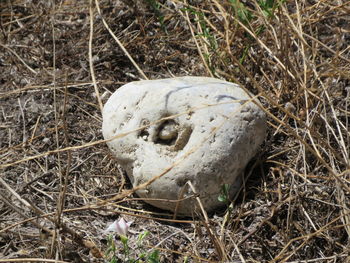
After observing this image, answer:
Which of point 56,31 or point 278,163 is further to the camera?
point 56,31

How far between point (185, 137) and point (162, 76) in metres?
0.75

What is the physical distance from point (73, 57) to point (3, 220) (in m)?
1.13

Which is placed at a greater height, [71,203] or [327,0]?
[327,0]

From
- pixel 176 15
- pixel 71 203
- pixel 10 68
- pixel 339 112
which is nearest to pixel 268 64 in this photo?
pixel 339 112

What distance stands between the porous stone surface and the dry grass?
0.11m

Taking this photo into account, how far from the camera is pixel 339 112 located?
288cm

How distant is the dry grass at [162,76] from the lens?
2418 mm

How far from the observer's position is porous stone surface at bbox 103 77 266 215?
2514 mm

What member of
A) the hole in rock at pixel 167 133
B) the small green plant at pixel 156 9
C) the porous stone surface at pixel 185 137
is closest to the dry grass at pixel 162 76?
the small green plant at pixel 156 9

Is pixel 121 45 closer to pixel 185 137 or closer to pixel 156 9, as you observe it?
pixel 156 9

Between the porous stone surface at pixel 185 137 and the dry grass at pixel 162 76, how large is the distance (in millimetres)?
107

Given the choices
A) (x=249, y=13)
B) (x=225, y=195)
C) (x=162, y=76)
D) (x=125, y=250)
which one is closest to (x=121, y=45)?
(x=162, y=76)

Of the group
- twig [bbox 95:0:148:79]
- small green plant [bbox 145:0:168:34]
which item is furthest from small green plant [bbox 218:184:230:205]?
small green plant [bbox 145:0:168:34]

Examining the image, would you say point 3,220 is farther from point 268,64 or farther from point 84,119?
point 268,64
